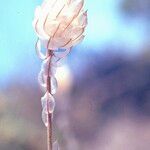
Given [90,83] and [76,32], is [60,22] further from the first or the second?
[90,83]

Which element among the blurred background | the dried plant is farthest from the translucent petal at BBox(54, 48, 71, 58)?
the blurred background

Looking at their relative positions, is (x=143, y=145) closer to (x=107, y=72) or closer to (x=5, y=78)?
(x=107, y=72)

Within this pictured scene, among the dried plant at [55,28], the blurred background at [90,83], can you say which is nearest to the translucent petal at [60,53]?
the dried plant at [55,28]

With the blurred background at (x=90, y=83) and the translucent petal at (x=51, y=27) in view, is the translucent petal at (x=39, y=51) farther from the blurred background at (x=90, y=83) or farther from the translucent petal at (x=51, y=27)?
the blurred background at (x=90, y=83)

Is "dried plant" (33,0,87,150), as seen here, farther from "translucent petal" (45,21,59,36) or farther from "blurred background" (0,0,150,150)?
"blurred background" (0,0,150,150)

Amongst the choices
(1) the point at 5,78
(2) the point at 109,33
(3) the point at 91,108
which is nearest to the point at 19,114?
(1) the point at 5,78

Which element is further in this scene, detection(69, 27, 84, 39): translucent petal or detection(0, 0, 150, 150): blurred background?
detection(0, 0, 150, 150): blurred background

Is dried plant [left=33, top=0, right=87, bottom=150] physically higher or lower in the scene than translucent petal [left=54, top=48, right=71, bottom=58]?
higher
